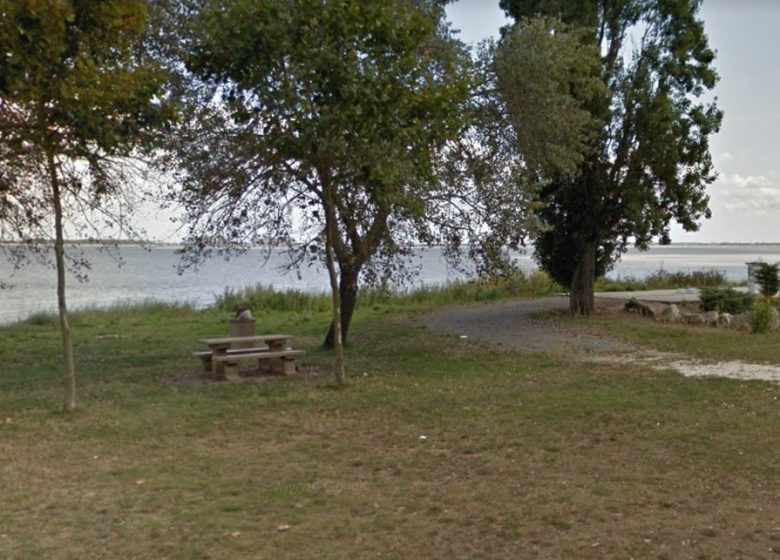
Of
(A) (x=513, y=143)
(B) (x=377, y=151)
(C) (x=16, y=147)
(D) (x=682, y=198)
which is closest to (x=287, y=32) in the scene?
(B) (x=377, y=151)

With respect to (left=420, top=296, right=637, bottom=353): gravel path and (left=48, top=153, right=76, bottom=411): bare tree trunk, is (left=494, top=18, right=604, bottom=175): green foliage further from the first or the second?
(left=48, top=153, right=76, bottom=411): bare tree trunk

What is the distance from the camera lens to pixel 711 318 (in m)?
16.9

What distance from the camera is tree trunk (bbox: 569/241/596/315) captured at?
18.7 metres

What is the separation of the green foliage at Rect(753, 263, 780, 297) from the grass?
30.6ft

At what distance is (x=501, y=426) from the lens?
763cm

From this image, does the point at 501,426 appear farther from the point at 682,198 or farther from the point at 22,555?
the point at 682,198

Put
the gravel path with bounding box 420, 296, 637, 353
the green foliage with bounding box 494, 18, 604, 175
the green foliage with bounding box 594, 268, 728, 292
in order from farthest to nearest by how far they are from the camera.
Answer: the green foliage with bounding box 594, 268, 728, 292 < the gravel path with bounding box 420, 296, 637, 353 < the green foliage with bounding box 494, 18, 604, 175

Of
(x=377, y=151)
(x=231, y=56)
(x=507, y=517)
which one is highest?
(x=231, y=56)

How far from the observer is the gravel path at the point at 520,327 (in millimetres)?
14117

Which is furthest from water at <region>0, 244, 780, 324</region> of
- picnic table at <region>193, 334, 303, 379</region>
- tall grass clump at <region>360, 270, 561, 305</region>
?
picnic table at <region>193, 334, 303, 379</region>

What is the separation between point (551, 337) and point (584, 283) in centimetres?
403

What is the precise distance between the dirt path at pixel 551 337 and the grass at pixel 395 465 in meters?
0.81

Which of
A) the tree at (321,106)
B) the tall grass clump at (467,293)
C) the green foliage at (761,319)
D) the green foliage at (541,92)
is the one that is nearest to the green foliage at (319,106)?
the tree at (321,106)

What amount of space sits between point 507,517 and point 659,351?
9.06 m
